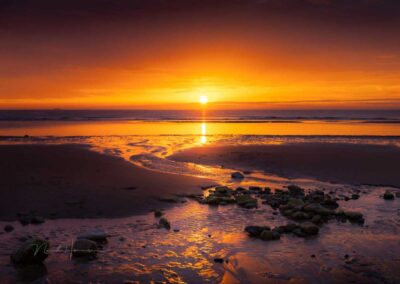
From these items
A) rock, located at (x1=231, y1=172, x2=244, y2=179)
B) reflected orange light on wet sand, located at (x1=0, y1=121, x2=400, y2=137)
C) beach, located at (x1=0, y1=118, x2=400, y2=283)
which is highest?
reflected orange light on wet sand, located at (x1=0, y1=121, x2=400, y2=137)

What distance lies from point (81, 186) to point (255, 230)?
952cm

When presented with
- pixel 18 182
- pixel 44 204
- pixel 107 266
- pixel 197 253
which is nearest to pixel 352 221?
pixel 197 253

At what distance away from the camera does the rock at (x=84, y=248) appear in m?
9.62

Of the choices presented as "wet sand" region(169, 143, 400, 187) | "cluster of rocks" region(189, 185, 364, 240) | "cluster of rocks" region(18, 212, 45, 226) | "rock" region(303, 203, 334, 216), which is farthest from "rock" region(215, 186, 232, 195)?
"cluster of rocks" region(18, 212, 45, 226)

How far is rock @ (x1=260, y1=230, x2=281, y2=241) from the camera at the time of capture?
1109 centimetres

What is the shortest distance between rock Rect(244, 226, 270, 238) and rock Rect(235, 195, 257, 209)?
9.58 feet

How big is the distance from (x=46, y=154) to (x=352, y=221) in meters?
21.7

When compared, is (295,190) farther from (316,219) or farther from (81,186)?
(81,186)

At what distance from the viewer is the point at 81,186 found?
17.7 m

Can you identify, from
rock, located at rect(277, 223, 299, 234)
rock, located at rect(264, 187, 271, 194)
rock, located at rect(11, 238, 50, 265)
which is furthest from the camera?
rock, located at rect(264, 187, 271, 194)

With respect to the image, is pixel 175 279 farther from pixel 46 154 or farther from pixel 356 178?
pixel 46 154

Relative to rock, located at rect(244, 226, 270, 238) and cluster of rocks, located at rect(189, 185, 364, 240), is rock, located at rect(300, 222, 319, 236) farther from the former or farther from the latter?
rock, located at rect(244, 226, 270, 238)

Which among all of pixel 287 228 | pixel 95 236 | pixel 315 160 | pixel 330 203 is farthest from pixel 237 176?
pixel 95 236

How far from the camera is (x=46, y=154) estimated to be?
2730cm
